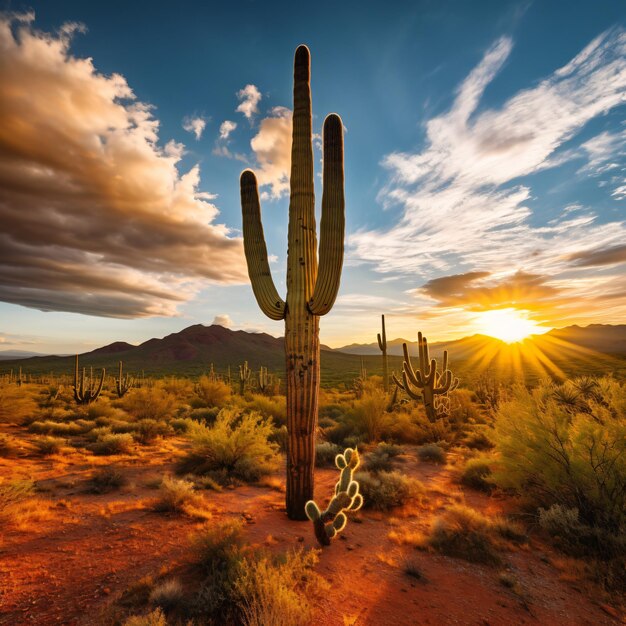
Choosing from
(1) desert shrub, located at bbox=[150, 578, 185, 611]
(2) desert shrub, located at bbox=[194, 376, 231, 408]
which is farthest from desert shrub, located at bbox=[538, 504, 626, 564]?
(2) desert shrub, located at bbox=[194, 376, 231, 408]

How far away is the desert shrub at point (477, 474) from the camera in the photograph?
7576 mm

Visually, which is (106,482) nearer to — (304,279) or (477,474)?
(304,279)

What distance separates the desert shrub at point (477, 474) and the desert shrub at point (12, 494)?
28.7 feet

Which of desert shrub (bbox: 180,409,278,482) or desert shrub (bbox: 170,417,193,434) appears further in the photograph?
desert shrub (bbox: 170,417,193,434)

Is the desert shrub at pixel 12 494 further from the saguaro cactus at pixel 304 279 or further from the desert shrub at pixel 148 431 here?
the desert shrub at pixel 148 431

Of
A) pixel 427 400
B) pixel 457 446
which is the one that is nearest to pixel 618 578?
pixel 457 446

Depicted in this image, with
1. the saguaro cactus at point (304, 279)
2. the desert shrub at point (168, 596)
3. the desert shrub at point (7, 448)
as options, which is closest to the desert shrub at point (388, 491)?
the saguaro cactus at point (304, 279)

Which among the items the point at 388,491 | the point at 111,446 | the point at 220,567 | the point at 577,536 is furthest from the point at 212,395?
the point at 577,536

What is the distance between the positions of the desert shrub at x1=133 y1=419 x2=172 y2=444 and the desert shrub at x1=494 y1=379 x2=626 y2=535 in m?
10.5

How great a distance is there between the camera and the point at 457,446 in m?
11.6

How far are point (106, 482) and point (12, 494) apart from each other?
1.70 m

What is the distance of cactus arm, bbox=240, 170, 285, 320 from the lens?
6.54 m

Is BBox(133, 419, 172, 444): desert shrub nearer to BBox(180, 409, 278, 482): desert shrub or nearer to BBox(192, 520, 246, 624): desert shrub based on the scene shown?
BBox(180, 409, 278, 482): desert shrub

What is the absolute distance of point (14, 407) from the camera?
1265cm
